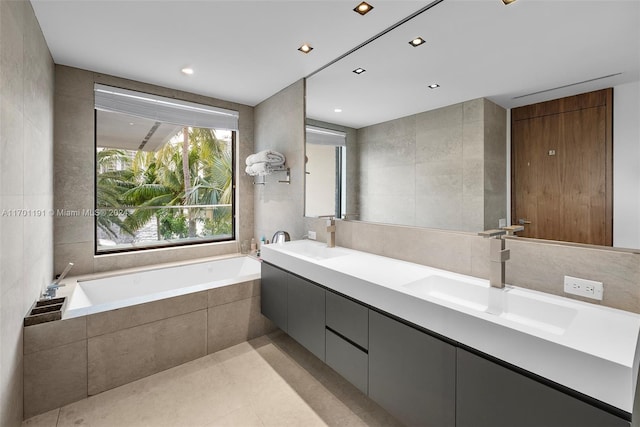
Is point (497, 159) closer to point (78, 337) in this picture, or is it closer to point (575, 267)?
point (575, 267)

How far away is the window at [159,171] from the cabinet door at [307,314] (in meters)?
1.85

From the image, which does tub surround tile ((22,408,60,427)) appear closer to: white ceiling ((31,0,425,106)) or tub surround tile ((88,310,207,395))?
tub surround tile ((88,310,207,395))

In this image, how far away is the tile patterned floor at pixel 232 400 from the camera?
172 centimetres

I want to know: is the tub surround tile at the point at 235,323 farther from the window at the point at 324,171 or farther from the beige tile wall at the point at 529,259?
the beige tile wall at the point at 529,259

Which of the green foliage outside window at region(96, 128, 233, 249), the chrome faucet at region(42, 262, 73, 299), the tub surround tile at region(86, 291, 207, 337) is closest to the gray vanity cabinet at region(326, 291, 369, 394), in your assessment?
the tub surround tile at region(86, 291, 207, 337)

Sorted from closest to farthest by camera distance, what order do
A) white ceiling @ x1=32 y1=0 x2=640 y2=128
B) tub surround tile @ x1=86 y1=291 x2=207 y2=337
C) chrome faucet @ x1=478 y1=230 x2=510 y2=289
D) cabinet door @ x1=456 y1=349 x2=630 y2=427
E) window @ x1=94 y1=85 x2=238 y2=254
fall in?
cabinet door @ x1=456 y1=349 x2=630 y2=427 < white ceiling @ x1=32 y1=0 x2=640 y2=128 < chrome faucet @ x1=478 y1=230 x2=510 y2=289 < tub surround tile @ x1=86 y1=291 x2=207 y2=337 < window @ x1=94 y1=85 x2=238 y2=254

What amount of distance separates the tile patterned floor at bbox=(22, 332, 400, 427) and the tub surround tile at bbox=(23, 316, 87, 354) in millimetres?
399

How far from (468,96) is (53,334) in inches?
110

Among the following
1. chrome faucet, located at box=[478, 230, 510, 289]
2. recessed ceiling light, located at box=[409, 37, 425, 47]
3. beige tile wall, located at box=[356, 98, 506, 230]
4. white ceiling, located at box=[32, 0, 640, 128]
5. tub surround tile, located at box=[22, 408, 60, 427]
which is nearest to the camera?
white ceiling, located at box=[32, 0, 640, 128]

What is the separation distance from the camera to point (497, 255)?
138 cm

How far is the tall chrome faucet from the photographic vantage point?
138cm

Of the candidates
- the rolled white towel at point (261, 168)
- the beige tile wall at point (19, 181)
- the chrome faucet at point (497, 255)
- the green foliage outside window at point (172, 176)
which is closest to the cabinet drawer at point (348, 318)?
the chrome faucet at point (497, 255)

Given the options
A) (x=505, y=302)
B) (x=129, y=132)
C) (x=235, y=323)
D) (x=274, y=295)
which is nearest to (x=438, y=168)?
(x=505, y=302)

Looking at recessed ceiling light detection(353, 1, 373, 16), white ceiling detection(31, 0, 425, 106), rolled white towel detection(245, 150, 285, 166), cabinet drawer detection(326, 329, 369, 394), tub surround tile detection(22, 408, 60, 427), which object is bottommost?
tub surround tile detection(22, 408, 60, 427)
